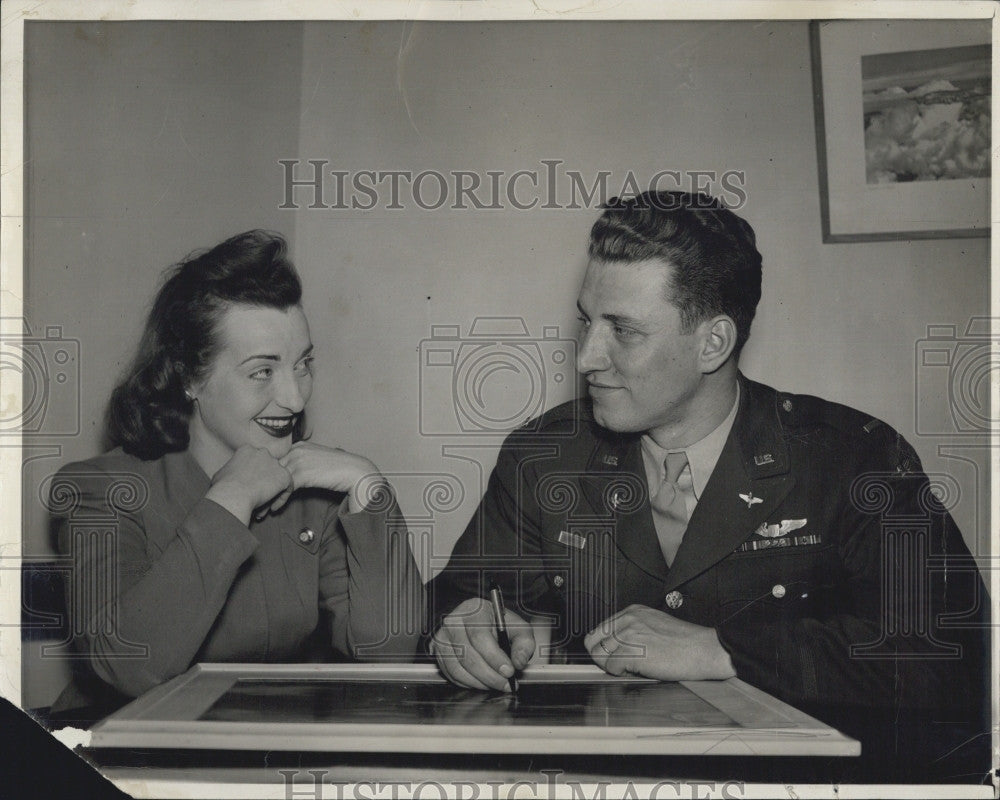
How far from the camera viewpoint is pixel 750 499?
180 centimetres

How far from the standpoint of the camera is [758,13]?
1.85m

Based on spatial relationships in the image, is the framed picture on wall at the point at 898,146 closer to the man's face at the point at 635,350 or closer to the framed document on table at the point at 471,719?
the man's face at the point at 635,350

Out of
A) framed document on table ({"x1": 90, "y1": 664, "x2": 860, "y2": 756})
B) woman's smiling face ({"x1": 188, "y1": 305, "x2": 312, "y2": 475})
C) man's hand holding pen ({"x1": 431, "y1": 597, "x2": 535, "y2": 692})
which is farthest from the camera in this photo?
woman's smiling face ({"x1": 188, "y1": 305, "x2": 312, "y2": 475})

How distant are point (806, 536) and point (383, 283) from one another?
0.87 m

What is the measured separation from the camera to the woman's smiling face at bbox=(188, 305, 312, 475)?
1.83m

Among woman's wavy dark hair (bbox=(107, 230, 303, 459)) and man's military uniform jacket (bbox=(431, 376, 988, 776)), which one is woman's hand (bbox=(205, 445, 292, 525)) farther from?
man's military uniform jacket (bbox=(431, 376, 988, 776))

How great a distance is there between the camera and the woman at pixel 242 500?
1.82 meters

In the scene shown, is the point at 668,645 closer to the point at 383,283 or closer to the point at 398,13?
the point at 383,283

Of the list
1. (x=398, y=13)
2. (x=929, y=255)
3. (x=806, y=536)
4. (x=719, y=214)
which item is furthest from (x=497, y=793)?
(x=398, y=13)

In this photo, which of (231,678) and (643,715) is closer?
(643,715)

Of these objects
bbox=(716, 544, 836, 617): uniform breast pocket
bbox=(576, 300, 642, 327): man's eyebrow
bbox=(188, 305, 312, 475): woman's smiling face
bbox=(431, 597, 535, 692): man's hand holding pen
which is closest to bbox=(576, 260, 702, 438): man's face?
bbox=(576, 300, 642, 327): man's eyebrow

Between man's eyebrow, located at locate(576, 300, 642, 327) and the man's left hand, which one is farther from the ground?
man's eyebrow, located at locate(576, 300, 642, 327)

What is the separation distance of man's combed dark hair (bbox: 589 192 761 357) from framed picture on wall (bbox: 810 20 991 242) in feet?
0.58

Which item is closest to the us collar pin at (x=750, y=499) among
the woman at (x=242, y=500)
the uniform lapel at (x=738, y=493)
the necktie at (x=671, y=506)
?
the uniform lapel at (x=738, y=493)
